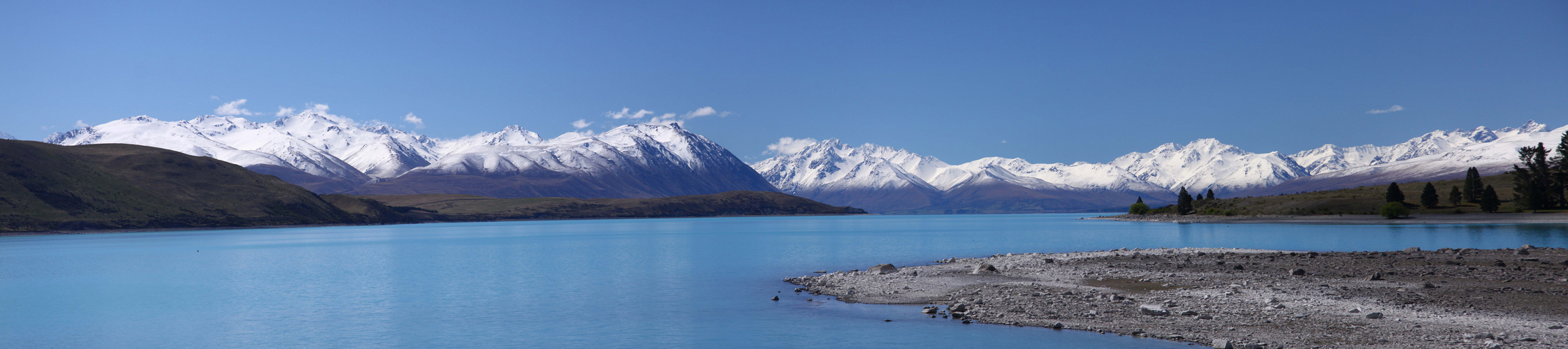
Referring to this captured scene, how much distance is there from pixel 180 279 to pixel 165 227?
147801 mm

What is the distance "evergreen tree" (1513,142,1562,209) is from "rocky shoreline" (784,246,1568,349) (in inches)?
3536

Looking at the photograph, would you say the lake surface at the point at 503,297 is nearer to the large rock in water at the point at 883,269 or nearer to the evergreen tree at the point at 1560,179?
the large rock in water at the point at 883,269

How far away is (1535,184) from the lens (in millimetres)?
119438

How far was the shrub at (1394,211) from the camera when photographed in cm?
13138

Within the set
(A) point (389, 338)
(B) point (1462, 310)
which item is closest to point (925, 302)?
(B) point (1462, 310)

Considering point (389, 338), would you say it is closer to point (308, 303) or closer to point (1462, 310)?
point (308, 303)

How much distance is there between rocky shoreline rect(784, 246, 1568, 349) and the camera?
888 inches

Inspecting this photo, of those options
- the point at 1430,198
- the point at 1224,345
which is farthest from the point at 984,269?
the point at 1430,198

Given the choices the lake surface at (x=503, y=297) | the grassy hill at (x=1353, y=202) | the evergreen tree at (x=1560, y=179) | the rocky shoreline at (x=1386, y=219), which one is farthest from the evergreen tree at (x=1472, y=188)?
the lake surface at (x=503, y=297)

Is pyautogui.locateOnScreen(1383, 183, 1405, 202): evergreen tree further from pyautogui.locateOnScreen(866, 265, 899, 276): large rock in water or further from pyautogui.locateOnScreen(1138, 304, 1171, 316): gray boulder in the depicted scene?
pyautogui.locateOnScreen(1138, 304, 1171, 316): gray boulder

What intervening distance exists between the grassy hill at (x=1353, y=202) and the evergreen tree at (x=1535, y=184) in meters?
3.12

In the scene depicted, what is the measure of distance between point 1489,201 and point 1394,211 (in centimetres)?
1202

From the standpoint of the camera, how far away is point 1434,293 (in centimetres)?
3003

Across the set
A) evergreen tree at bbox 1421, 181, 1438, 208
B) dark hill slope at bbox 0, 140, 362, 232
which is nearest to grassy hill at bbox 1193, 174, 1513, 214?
evergreen tree at bbox 1421, 181, 1438, 208
